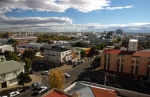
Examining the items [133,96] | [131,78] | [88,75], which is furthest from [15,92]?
[131,78]

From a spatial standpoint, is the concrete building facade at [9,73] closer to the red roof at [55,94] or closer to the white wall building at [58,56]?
the white wall building at [58,56]

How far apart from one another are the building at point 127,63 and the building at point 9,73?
26.2 metres

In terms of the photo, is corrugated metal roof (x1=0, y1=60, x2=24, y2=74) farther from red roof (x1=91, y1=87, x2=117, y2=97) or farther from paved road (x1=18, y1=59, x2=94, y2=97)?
red roof (x1=91, y1=87, x2=117, y2=97)

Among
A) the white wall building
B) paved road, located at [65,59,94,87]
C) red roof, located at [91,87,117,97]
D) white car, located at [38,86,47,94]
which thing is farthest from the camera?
the white wall building

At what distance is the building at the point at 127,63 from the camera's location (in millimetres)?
43406

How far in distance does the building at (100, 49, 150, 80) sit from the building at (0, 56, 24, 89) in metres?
26.2

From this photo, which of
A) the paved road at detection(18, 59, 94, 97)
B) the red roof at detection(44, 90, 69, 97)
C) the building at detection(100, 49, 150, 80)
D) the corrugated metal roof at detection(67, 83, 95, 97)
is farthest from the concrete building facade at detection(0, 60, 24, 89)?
the building at detection(100, 49, 150, 80)

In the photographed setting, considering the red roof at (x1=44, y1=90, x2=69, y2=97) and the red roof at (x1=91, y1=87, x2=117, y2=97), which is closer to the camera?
the red roof at (x1=44, y1=90, x2=69, y2=97)

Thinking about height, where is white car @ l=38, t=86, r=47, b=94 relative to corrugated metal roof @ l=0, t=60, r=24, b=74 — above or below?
below

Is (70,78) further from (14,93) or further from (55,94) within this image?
(55,94)

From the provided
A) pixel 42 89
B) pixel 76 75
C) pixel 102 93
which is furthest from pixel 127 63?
→ pixel 102 93

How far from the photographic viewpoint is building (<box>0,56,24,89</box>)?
38406mm

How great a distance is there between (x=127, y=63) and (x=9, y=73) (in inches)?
1282

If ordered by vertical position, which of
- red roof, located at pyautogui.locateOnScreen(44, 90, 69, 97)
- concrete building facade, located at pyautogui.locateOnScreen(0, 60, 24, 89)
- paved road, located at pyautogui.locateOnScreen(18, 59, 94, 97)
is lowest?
paved road, located at pyautogui.locateOnScreen(18, 59, 94, 97)
